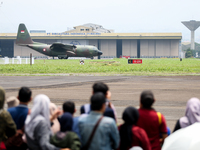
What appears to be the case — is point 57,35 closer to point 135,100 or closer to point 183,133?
point 135,100

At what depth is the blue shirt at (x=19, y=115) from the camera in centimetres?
571

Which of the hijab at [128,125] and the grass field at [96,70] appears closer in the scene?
the hijab at [128,125]

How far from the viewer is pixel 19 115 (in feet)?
18.8

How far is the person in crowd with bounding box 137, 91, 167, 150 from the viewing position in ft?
17.6

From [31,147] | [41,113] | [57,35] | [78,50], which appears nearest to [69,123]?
[41,113]

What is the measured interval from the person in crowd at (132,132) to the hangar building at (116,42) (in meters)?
125

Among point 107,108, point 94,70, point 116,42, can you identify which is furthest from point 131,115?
point 116,42

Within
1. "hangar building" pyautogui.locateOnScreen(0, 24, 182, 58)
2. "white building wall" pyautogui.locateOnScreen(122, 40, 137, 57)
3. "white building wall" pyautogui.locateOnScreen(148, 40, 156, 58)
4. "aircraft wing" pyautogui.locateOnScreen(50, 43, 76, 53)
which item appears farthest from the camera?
"white building wall" pyautogui.locateOnScreen(122, 40, 137, 57)

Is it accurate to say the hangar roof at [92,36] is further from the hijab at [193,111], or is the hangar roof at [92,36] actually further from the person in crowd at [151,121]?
the person in crowd at [151,121]

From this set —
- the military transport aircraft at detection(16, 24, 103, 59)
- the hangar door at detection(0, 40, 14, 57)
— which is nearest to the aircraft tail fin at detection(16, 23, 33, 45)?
the military transport aircraft at detection(16, 24, 103, 59)

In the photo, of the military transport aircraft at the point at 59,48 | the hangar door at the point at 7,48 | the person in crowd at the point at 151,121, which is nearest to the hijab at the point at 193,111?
the person in crowd at the point at 151,121

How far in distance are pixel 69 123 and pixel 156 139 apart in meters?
1.69

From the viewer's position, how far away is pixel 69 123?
16.5 ft

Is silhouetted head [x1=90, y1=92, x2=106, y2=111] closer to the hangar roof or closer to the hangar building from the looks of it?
the hangar building
